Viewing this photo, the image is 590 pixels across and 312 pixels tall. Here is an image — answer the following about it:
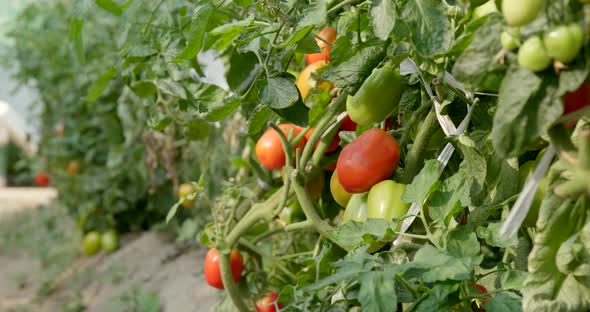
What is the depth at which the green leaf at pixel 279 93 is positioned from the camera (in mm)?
729

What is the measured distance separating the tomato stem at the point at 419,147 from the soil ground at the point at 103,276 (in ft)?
3.15

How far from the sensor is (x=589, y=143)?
1.60 feet

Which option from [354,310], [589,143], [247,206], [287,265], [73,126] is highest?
[589,143]

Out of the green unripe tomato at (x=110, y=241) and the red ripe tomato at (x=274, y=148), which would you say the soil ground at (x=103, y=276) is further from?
the red ripe tomato at (x=274, y=148)

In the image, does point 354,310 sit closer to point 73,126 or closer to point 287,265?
point 287,265

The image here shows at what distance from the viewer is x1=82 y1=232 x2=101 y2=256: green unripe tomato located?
2.82 metres

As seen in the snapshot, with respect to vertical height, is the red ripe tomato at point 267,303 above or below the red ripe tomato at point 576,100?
below

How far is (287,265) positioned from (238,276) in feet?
0.36

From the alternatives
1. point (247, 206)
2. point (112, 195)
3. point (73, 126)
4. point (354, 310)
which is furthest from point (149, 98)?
point (73, 126)

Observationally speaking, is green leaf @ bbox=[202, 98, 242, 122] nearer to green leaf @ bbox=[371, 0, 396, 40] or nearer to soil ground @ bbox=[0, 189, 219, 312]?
green leaf @ bbox=[371, 0, 396, 40]

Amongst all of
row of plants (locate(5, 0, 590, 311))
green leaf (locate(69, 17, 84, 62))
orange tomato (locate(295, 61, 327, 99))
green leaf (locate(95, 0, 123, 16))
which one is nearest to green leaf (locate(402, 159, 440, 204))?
row of plants (locate(5, 0, 590, 311))

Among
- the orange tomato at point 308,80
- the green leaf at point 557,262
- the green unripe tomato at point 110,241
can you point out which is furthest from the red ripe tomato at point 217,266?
the green unripe tomato at point 110,241

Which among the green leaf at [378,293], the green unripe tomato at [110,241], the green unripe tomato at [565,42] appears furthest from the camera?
the green unripe tomato at [110,241]

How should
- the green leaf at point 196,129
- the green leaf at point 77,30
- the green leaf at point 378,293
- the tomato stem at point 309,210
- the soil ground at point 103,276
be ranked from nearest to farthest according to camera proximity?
the green leaf at point 378,293 < the tomato stem at point 309,210 < the green leaf at point 77,30 < the green leaf at point 196,129 < the soil ground at point 103,276
